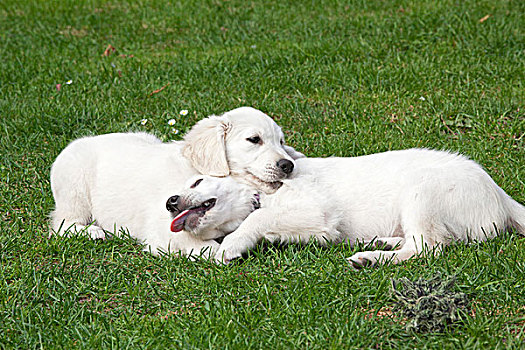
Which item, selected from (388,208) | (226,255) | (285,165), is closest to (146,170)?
(285,165)

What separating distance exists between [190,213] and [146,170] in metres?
0.72

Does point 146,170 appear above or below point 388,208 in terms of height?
above

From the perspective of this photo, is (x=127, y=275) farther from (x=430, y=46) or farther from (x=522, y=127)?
(x=430, y=46)

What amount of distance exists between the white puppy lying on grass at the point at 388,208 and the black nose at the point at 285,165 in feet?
0.20

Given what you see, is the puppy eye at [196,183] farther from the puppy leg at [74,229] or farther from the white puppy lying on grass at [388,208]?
the puppy leg at [74,229]

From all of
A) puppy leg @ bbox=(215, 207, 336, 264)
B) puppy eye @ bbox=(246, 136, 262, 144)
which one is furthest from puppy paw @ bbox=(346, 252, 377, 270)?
puppy eye @ bbox=(246, 136, 262, 144)

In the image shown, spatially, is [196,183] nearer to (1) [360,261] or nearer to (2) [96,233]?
(2) [96,233]

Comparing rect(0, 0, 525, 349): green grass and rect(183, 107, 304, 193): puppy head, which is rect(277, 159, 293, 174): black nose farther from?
rect(0, 0, 525, 349): green grass

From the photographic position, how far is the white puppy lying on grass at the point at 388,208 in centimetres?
346

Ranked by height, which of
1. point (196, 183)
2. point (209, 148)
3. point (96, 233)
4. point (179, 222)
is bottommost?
point (96, 233)

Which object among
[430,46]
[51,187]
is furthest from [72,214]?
[430,46]

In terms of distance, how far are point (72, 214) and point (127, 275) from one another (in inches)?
37.2

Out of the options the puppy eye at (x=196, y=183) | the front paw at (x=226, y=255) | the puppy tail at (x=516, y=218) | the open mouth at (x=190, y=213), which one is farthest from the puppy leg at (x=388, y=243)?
→ the puppy eye at (x=196, y=183)

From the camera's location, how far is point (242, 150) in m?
4.04
